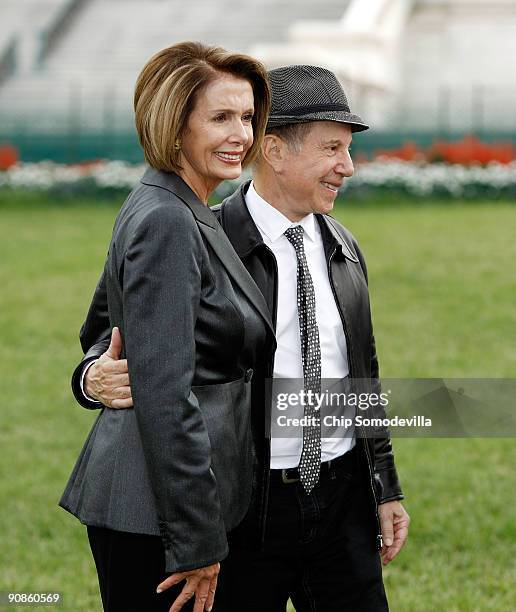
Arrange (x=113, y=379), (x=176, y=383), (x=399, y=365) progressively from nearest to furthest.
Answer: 1. (x=176, y=383)
2. (x=113, y=379)
3. (x=399, y=365)

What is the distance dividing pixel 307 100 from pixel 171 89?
574 mm

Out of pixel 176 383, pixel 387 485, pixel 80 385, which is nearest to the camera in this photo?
pixel 176 383

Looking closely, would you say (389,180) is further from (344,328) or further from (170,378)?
(170,378)

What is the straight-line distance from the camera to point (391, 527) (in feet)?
10.9

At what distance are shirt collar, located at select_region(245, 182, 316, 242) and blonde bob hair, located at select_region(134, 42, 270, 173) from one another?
52 cm

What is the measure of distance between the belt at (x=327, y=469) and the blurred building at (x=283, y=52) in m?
15.5

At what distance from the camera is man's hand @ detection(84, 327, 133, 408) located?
2.71 metres

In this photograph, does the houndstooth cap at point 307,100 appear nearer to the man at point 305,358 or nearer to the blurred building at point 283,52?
the man at point 305,358

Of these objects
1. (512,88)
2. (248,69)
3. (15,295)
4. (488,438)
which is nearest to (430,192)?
(15,295)

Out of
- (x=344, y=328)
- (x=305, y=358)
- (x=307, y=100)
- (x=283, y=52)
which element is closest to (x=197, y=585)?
(x=305, y=358)

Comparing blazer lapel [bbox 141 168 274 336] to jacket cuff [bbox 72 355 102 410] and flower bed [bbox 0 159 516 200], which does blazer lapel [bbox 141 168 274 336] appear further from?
flower bed [bbox 0 159 516 200]

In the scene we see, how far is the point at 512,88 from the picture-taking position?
26062mm

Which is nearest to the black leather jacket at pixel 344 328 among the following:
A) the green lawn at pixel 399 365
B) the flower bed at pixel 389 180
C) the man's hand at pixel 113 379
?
the man's hand at pixel 113 379

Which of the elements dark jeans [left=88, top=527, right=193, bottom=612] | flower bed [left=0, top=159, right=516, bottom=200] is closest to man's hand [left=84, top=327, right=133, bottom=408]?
dark jeans [left=88, top=527, right=193, bottom=612]
